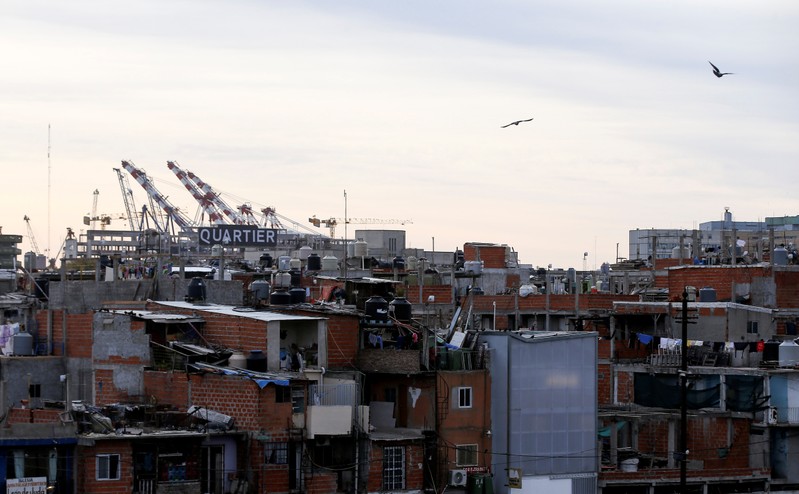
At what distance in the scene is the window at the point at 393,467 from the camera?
1490 inches

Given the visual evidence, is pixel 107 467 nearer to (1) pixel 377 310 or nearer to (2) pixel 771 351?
(1) pixel 377 310

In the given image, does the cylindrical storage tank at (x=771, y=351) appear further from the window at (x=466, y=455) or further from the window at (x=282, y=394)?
the window at (x=282, y=394)

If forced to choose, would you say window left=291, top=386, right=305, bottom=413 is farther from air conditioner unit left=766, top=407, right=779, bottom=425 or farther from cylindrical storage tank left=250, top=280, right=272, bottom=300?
air conditioner unit left=766, top=407, right=779, bottom=425

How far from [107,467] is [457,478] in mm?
9691

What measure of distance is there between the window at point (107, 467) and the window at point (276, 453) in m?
3.71

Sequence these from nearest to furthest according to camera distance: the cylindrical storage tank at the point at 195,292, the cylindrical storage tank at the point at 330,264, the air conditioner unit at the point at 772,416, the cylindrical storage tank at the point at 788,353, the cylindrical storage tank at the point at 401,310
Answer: the cylindrical storage tank at the point at 401,310 → the cylindrical storage tank at the point at 195,292 → the air conditioner unit at the point at 772,416 → the cylindrical storage tank at the point at 788,353 → the cylindrical storage tank at the point at 330,264

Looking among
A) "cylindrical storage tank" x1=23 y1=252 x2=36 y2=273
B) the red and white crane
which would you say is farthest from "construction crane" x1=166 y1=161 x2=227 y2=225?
"cylindrical storage tank" x1=23 y1=252 x2=36 y2=273

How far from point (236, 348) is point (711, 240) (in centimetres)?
7520

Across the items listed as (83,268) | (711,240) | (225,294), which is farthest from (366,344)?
(711,240)

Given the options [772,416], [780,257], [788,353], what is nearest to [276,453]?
[772,416]

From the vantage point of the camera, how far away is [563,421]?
41625 mm

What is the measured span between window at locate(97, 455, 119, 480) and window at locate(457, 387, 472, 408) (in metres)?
9.94

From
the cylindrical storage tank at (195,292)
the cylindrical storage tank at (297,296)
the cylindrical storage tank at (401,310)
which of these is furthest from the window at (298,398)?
the cylindrical storage tank at (297,296)

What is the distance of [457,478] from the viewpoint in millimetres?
39094
